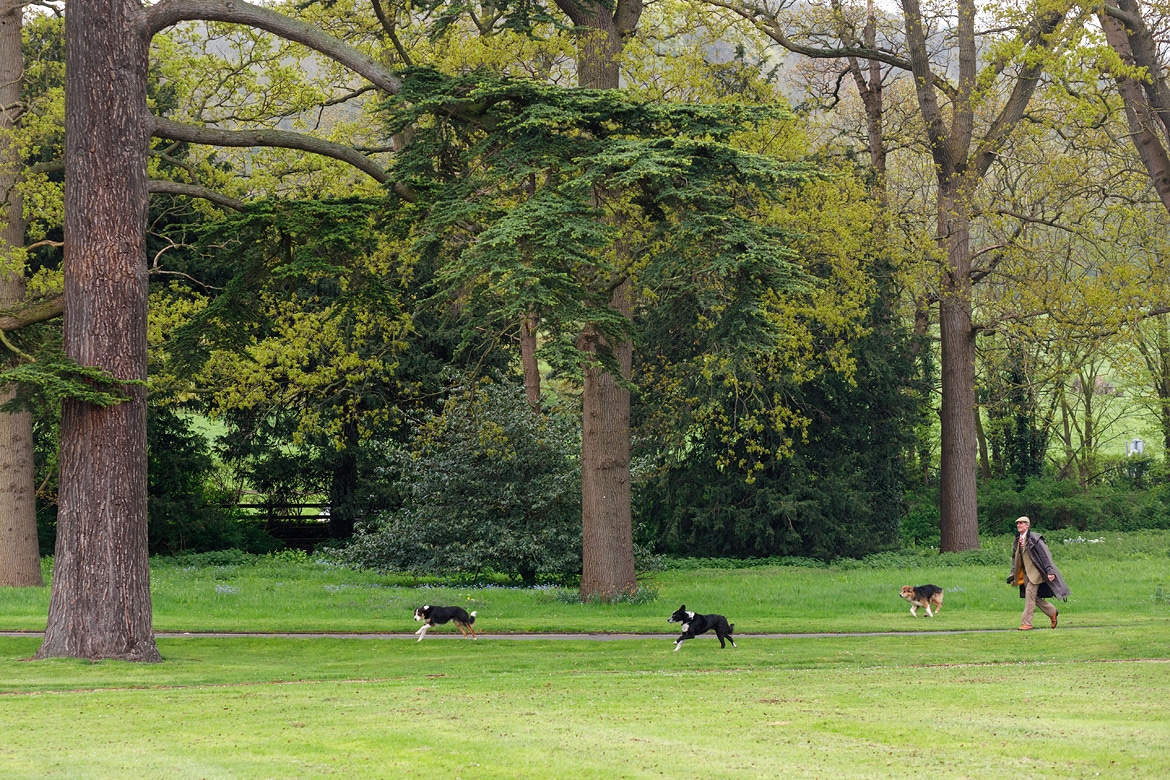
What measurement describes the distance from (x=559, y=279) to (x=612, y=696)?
16.6 ft

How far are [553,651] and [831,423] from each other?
21525 mm

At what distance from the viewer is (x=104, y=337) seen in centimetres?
1459

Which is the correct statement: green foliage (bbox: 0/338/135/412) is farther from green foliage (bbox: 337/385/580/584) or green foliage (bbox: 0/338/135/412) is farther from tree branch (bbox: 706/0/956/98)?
tree branch (bbox: 706/0/956/98)

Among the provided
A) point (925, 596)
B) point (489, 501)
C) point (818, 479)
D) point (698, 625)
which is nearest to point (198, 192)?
point (698, 625)

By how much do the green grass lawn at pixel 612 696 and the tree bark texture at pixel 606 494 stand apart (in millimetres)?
842

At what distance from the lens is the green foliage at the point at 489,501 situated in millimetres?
24984

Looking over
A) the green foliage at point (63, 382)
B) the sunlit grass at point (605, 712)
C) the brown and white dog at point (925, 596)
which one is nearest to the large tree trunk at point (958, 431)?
the brown and white dog at point (925, 596)

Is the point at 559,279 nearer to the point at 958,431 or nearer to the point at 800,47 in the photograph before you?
the point at 800,47

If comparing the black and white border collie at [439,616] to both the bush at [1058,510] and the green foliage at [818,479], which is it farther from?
the bush at [1058,510]

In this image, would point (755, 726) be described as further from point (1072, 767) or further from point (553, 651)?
point (553, 651)

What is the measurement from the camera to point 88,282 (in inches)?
575

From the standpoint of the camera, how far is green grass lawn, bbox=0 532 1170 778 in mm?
7602

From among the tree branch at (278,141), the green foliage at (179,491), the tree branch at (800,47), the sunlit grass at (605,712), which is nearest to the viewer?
the sunlit grass at (605,712)

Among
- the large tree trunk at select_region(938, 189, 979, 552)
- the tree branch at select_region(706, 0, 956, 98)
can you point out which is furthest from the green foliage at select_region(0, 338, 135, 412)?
the large tree trunk at select_region(938, 189, 979, 552)
